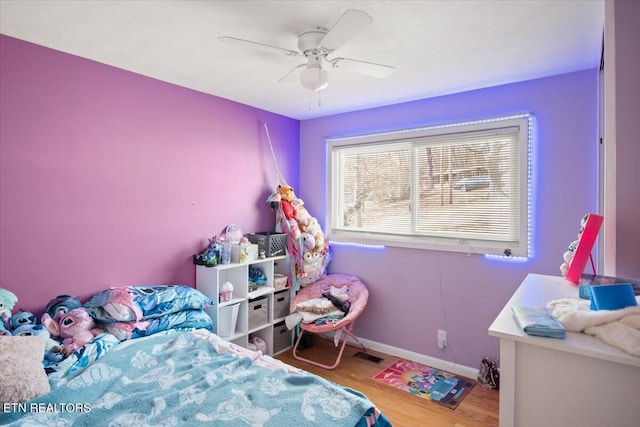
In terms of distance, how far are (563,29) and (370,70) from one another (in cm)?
107

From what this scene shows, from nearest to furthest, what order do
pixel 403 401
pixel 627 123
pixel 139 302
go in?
pixel 627 123 → pixel 139 302 → pixel 403 401

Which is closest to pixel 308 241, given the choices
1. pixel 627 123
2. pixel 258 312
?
pixel 258 312

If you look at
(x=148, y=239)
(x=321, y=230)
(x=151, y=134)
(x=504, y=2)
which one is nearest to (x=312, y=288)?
(x=321, y=230)

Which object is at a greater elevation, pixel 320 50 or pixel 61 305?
pixel 320 50

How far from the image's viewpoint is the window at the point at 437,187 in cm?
293

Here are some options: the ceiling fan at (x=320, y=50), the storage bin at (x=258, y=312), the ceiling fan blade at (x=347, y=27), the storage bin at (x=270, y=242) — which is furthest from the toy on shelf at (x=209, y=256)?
the ceiling fan blade at (x=347, y=27)

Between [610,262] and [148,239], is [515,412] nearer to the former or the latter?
[610,262]

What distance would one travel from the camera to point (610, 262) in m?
1.60

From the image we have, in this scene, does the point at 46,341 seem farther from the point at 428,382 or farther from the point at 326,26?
the point at 428,382

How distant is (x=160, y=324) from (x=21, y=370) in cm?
86

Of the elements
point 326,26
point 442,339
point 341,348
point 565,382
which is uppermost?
point 326,26

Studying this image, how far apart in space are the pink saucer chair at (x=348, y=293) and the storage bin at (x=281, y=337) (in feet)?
0.34

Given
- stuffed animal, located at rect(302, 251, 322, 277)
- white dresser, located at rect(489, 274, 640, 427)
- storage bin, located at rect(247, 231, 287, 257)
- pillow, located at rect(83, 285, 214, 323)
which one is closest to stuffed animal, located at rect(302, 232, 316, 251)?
stuffed animal, located at rect(302, 251, 322, 277)

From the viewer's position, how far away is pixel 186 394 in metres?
1.67
